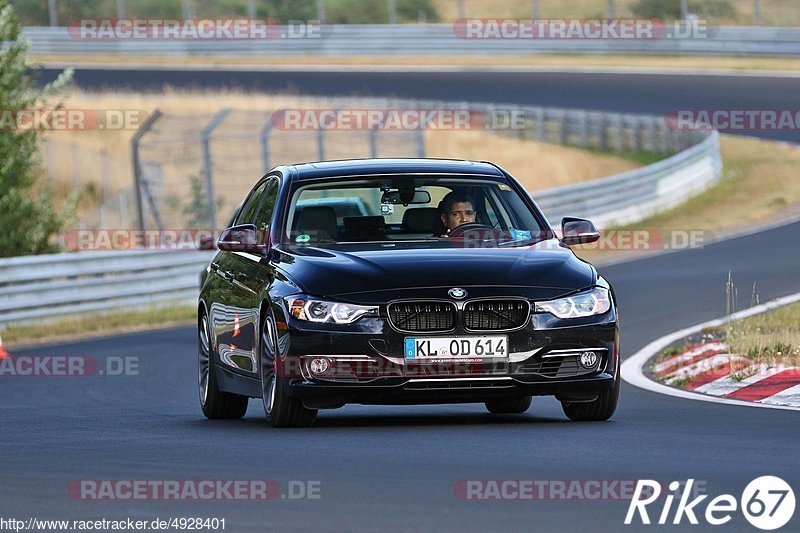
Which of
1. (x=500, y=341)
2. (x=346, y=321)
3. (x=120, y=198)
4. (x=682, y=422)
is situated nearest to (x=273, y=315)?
(x=346, y=321)

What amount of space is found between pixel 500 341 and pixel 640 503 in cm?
260

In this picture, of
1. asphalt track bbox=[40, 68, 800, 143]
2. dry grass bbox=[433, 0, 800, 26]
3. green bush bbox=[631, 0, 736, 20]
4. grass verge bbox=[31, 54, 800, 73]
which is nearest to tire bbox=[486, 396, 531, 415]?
asphalt track bbox=[40, 68, 800, 143]

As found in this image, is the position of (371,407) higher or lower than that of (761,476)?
lower

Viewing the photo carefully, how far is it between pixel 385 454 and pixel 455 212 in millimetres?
2635

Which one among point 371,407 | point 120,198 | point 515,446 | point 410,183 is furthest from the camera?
point 120,198

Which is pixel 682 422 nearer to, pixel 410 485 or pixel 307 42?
pixel 410 485

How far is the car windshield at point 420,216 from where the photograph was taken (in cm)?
1033

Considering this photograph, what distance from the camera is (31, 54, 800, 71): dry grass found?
45781 millimetres

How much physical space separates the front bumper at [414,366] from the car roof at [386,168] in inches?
63.3

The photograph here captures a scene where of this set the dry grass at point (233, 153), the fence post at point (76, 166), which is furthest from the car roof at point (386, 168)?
the fence post at point (76, 166)

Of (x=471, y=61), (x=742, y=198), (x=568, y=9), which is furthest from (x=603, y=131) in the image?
(x=568, y=9)

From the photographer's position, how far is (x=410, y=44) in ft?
172

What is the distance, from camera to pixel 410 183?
10.6m

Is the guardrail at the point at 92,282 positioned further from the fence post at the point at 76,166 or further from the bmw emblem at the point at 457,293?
the bmw emblem at the point at 457,293
